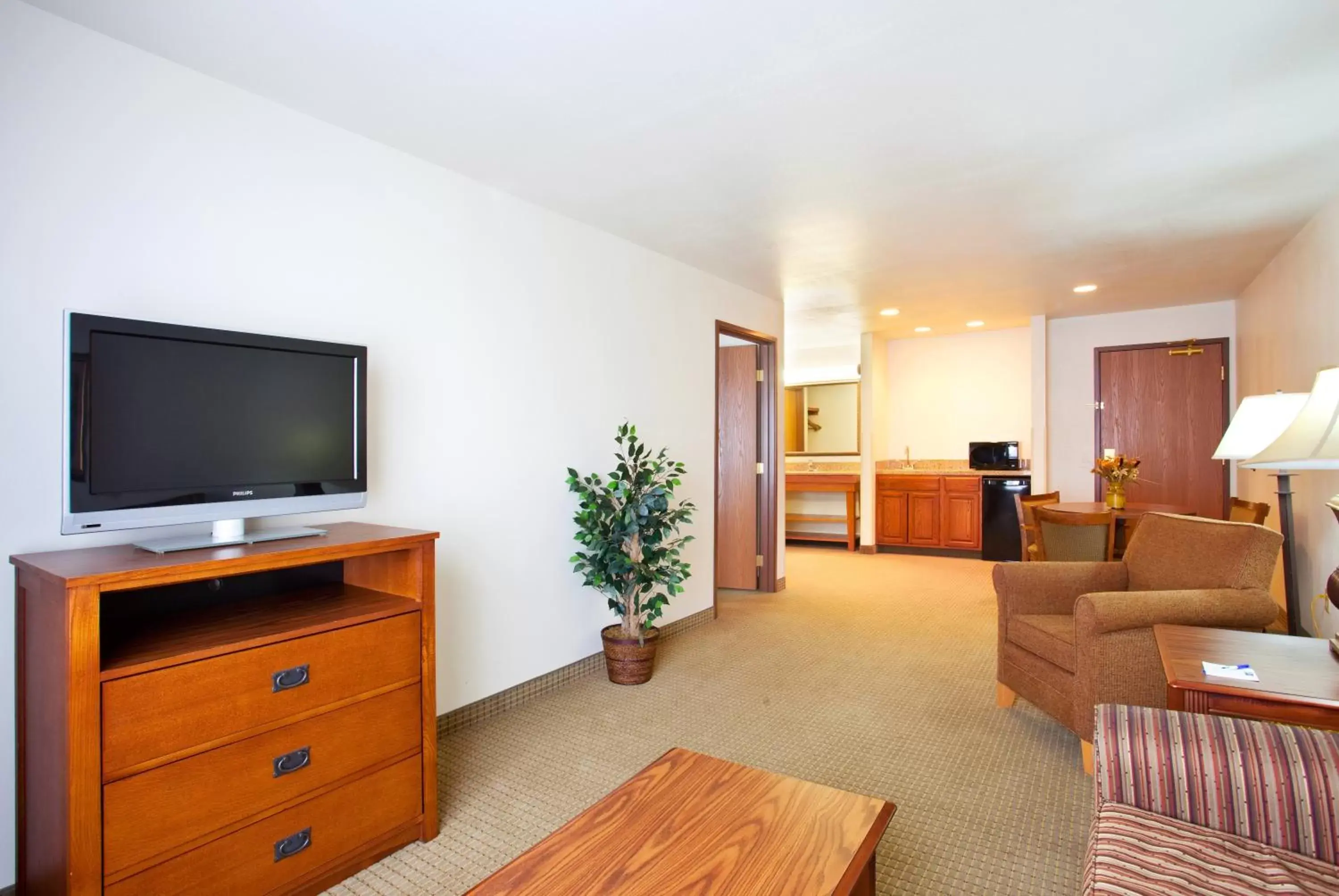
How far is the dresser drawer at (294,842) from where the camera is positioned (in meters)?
1.56

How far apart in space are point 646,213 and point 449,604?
2.12 metres

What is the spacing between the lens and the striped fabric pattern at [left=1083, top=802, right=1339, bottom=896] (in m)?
1.16

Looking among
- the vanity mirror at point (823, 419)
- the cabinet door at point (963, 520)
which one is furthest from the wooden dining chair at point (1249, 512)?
the vanity mirror at point (823, 419)

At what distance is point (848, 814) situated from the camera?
1.54 metres

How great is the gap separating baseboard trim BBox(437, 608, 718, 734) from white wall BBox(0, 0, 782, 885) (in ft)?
0.14

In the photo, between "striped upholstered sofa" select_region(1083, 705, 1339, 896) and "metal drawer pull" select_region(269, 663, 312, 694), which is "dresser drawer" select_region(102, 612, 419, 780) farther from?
"striped upholstered sofa" select_region(1083, 705, 1339, 896)

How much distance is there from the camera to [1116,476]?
4.59m

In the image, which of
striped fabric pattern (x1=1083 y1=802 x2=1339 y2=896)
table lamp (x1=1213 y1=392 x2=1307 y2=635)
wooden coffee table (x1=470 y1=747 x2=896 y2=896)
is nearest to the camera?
striped fabric pattern (x1=1083 y1=802 x2=1339 y2=896)

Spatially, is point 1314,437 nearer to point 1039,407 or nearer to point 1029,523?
point 1029,523

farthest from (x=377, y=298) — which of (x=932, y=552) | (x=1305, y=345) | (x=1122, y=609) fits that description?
(x=932, y=552)

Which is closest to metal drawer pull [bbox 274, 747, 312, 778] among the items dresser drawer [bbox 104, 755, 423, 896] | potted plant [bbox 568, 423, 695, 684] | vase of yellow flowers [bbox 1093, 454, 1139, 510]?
dresser drawer [bbox 104, 755, 423, 896]

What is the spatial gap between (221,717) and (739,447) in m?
4.19

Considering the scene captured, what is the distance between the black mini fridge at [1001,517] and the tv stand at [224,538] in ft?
21.2

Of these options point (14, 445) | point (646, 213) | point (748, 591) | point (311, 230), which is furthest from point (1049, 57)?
point (748, 591)
